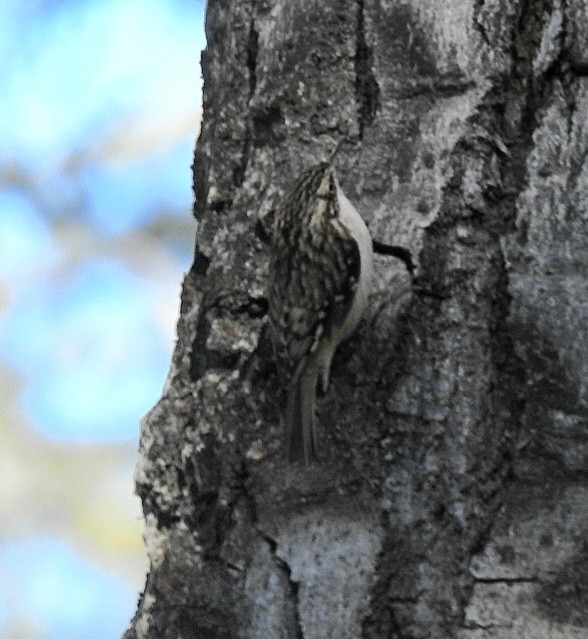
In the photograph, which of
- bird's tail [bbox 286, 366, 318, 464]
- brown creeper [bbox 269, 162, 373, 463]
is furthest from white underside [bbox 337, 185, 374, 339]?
bird's tail [bbox 286, 366, 318, 464]

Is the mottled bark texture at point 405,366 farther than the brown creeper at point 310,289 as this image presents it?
No

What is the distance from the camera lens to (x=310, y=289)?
2.48 m

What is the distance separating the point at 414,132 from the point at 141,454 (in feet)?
2.23

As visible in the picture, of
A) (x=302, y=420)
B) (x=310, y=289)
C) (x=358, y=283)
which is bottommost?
(x=302, y=420)

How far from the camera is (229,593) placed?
2.10 metres

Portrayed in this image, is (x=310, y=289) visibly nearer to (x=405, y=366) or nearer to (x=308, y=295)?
(x=308, y=295)

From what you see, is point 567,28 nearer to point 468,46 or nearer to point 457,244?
point 468,46

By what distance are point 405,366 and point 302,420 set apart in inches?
6.7

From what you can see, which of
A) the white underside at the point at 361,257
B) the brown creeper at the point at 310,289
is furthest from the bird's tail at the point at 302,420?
the white underside at the point at 361,257

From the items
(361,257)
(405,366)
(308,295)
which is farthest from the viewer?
(308,295)

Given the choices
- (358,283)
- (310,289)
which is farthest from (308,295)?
(358,283)

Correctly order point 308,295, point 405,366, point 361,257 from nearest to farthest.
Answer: point 405,366 < point 361,257 < point 308,295

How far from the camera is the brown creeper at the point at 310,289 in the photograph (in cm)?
212

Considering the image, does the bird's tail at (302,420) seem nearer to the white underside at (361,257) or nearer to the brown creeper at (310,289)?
the brown creeper at (310,289)
